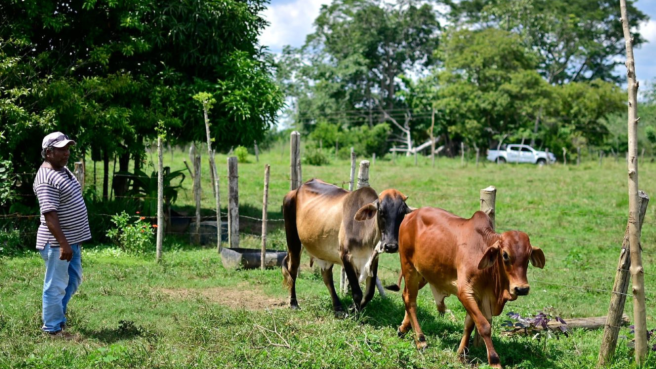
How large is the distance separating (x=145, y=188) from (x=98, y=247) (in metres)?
2.13

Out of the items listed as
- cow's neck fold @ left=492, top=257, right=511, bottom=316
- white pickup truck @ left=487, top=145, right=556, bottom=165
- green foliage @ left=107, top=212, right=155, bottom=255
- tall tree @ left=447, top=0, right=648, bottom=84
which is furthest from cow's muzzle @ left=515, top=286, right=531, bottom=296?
tall tree @ left=447, top=0, right=648, bottom=84

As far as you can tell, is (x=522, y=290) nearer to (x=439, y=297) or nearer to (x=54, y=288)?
(x=439, y=297)

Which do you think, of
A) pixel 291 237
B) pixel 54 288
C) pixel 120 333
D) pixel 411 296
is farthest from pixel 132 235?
pixel 411 296

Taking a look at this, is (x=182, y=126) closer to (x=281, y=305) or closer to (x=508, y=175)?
(x=281, y=305)

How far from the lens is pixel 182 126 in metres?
14.2

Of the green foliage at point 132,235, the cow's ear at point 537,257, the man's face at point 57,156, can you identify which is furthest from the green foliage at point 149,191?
the cow's ear at point 537,257

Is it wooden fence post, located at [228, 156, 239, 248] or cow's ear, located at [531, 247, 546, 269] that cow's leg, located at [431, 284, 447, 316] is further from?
wooden fence post, located at [228, 156, 239, 248]

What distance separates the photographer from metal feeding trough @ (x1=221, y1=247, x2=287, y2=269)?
34.4 ft

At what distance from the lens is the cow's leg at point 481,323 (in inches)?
228

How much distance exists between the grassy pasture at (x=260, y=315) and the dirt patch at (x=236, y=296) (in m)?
0.03

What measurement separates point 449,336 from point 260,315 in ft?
6.67

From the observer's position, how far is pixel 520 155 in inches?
1526

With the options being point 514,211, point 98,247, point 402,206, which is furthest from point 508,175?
point 402,206

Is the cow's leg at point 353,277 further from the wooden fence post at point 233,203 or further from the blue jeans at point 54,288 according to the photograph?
the wooden fence post at point 233,203
